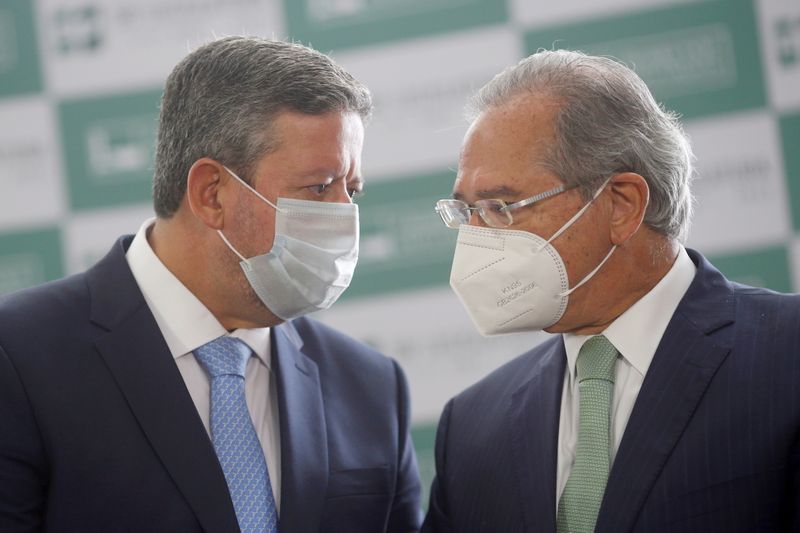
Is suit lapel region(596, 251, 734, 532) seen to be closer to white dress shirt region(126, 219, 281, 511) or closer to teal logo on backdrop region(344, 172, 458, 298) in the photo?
white dress shirt region(126, 219, 281, 511)

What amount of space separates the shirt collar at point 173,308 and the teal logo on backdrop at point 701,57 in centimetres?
225

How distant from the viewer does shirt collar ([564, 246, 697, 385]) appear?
7.20ft

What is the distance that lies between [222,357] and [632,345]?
36.6 inches

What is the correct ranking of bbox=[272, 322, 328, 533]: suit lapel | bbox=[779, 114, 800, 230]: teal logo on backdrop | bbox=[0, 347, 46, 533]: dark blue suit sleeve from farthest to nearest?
1. bbox=[779, 114, 800, 230]: teal logo on backdrop
2. bbox=[272, 322, 328, 533]: suit lapel
3. bbox=[0, 347, 46, 533]: dark blue suit sleeve

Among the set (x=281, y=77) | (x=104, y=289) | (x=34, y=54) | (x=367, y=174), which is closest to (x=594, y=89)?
A: (x=281, y=77)

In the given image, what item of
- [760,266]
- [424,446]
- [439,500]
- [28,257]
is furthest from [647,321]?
[28,257]

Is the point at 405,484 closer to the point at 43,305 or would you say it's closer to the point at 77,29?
the point at 43,305

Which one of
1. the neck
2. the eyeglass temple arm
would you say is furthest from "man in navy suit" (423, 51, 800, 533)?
the neck

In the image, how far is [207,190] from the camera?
2.43m

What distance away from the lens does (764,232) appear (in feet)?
13.2

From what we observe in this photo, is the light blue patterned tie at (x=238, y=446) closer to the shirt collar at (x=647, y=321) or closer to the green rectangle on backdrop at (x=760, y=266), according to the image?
the shirt collar at (x=647, y=321)

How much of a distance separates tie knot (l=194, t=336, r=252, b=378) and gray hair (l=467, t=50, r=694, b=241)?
2.72 ft

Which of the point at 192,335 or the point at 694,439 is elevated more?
the point at 192,335

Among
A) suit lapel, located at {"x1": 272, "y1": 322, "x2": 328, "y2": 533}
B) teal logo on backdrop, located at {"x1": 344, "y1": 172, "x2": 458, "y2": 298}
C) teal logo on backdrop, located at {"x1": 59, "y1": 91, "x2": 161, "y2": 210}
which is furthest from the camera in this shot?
teal logo on backdrop, located at {"x1": 59, "y1": 91, "x2": 161, "y2": 210}
